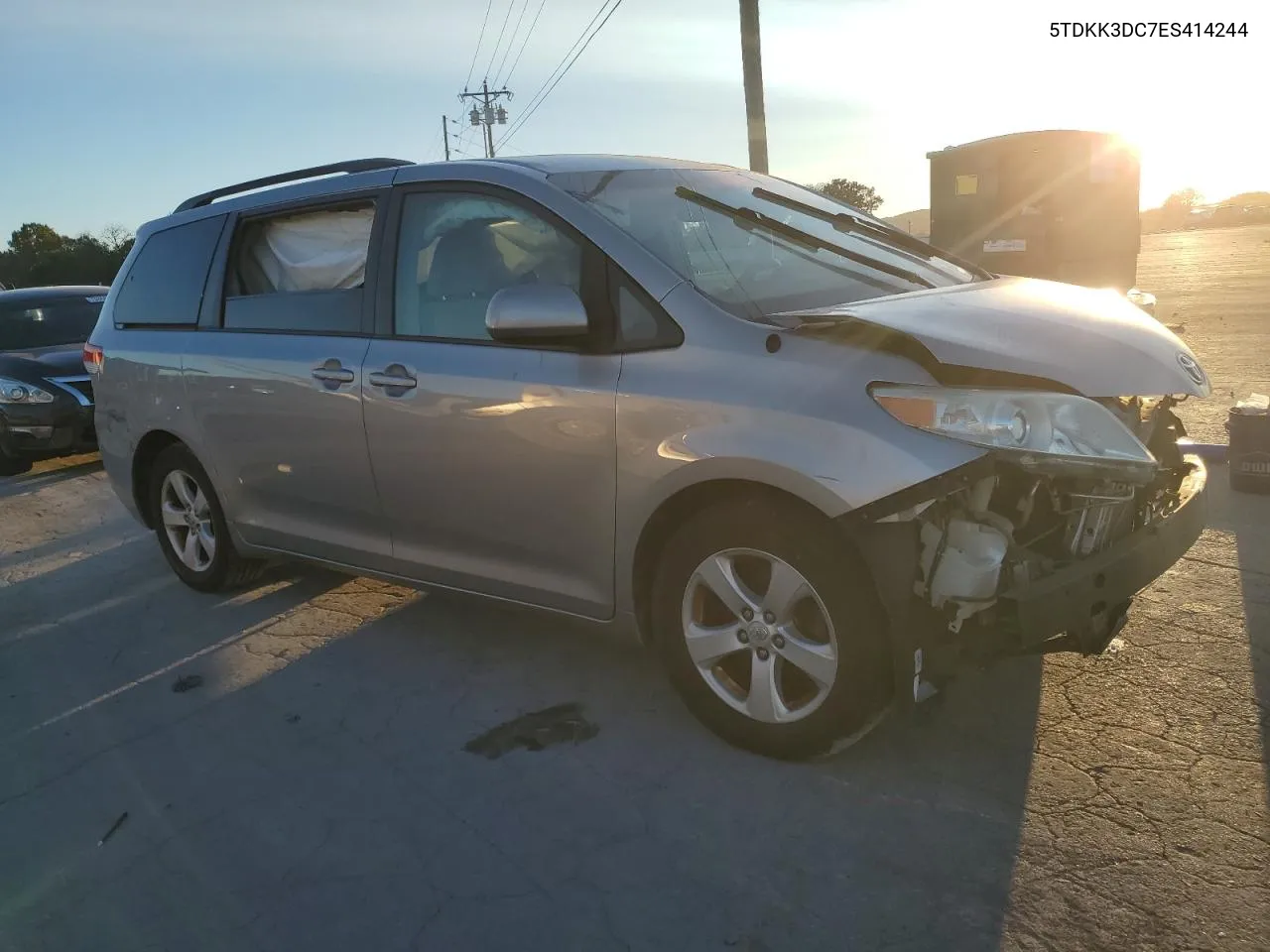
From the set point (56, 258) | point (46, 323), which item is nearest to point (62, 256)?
point (56, 258)

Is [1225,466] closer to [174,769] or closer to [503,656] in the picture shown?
[503,656]

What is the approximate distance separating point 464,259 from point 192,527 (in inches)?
91.6

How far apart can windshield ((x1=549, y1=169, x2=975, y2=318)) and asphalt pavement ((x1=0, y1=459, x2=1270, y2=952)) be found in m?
1.40

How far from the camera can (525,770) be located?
3199 millimetres

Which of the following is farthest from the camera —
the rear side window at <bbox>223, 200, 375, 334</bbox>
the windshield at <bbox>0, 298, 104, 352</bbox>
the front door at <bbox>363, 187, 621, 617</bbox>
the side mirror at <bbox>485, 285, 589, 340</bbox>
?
the windshield at <bbox>0, 298, 104, 352</bbox>

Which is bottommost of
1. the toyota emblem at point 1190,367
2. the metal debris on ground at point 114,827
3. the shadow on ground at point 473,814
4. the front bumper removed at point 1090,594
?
the metal debris on ground at point 114,827

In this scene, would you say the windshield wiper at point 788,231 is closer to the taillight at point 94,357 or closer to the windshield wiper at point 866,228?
the windshield wiper at point 866,228

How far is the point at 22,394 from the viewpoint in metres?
9.04

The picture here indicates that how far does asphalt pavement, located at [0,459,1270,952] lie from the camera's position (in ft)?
8.00

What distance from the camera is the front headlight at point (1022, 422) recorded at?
270 centimetres

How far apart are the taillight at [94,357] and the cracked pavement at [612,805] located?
177cm

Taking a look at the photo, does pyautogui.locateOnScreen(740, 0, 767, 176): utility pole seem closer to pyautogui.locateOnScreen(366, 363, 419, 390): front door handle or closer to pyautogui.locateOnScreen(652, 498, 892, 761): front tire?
pyautogui.locateOnScreen(366, 363, 419, 390): front door handle

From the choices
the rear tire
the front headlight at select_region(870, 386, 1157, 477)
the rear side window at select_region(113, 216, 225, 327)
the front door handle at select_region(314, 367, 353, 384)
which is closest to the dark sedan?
the rear side window at select_region(113, 216, 225, 327)

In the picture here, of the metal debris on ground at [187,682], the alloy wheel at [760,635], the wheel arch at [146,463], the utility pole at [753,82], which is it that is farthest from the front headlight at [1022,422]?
the utility pole at [753,82]
